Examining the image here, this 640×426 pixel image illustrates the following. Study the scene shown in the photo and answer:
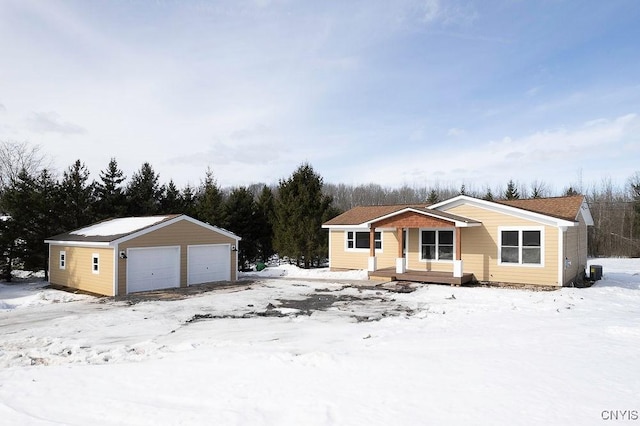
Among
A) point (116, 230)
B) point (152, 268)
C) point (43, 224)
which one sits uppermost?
point (43, 224)

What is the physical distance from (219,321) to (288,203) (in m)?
15.9

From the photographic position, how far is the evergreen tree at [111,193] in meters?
23.5

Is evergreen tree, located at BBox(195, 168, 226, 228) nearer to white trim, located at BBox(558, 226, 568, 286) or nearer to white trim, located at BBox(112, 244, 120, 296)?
white trim, located at BBox(112, 244, 120, 296)

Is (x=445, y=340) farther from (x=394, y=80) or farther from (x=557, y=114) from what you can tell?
(x=557, y=114)

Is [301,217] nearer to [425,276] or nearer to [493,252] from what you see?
[425,276]

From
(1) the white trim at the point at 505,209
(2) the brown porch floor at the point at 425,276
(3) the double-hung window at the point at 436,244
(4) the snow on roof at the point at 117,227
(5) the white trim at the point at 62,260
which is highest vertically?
(1) the white trim at the point at 505,209

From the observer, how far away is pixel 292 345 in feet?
25.1

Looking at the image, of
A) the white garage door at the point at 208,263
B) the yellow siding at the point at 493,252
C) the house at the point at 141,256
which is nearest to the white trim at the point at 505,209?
the yellow siding at the point at 493,252

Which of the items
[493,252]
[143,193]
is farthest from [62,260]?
[493,252]

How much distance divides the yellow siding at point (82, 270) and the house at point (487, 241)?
11151mm

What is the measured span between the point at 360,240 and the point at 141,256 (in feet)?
35.6

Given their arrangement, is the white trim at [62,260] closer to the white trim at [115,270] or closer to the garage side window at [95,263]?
the garage side window at [95,263]

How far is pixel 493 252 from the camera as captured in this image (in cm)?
1712

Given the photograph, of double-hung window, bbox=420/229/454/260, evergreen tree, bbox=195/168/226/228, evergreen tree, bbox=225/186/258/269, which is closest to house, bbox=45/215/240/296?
evergreen tree, bbox=195/168/226/228
